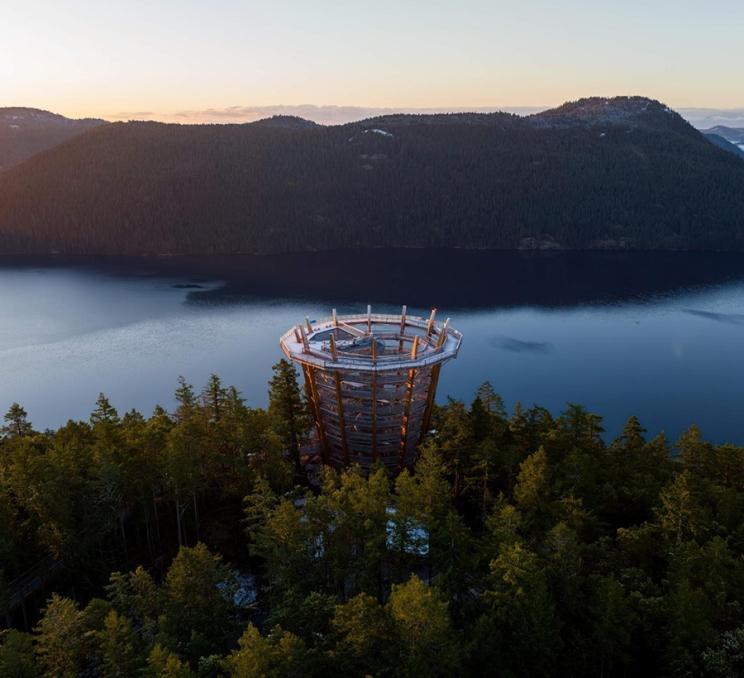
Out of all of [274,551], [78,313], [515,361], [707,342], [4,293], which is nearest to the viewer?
[274,551]

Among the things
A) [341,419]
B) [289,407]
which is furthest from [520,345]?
[341,419]

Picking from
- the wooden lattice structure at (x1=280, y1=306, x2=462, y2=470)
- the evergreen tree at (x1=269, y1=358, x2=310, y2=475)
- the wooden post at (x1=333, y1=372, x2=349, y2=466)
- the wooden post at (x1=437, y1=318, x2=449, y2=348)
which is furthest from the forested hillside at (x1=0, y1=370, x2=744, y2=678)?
the evergreen tree at (x1=269, y1=358, x2=310, y2=475)

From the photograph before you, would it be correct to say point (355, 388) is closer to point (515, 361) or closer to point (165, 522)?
point (165, 522)

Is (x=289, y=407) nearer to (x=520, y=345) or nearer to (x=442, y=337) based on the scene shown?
(x=442, y=337)

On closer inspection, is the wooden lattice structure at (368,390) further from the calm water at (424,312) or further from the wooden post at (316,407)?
the calm water at (424,312)

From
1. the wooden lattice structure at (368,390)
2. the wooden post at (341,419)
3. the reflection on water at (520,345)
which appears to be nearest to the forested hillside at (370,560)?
the wooden lattice structure at (368,390)

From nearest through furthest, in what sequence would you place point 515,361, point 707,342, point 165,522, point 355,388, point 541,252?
1. point 165,522
2. point 355,388
3. point 515,361
4. point 707,342
5. point 541,252

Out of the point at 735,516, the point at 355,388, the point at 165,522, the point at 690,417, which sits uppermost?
the point at 355,388

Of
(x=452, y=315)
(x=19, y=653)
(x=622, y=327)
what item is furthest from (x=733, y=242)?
(x=19, y=653)
